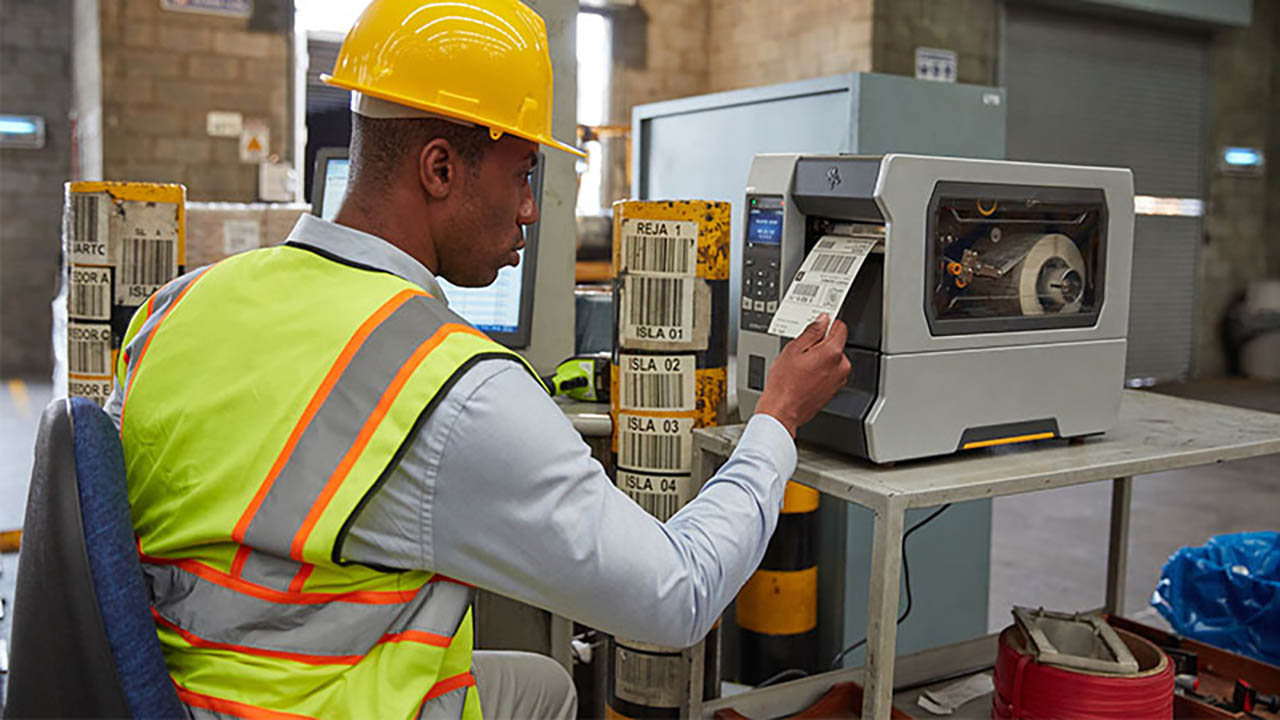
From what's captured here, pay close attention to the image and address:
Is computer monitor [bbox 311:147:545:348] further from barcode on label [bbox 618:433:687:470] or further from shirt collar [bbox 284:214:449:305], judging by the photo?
shirt collar [bbox 284:214:449:305]

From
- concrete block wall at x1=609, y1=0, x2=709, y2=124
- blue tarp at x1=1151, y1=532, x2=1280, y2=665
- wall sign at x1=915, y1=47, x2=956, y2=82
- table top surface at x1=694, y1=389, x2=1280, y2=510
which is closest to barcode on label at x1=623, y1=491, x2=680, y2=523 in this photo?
table top surface at x1=694, y1=389, x2=1280, y2=510

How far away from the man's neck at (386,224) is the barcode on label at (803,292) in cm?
57

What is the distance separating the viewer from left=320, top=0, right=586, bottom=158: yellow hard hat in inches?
42.8

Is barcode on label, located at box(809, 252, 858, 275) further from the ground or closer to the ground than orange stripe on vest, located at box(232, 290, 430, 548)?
further from the ground

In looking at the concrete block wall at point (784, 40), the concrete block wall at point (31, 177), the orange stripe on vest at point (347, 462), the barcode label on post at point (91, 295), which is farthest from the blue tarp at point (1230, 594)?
the concrete block wall at point (31, 177)

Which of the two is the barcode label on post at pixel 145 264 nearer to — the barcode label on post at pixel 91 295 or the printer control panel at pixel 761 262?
the barcode label on post at pixel 91 295

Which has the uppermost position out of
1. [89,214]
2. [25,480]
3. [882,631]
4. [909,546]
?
[89,214]

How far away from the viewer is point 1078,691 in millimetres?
1635

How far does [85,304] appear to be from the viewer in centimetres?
193

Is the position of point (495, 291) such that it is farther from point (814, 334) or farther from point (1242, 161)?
point (1242, 161)

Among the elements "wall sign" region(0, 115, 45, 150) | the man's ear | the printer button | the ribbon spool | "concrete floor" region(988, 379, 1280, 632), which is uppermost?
"wall sign" region(0, 115, 45, 150)

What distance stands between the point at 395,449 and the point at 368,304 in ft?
0.47

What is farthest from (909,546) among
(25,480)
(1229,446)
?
(25,480)

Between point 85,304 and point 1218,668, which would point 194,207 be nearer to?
point 85,304
